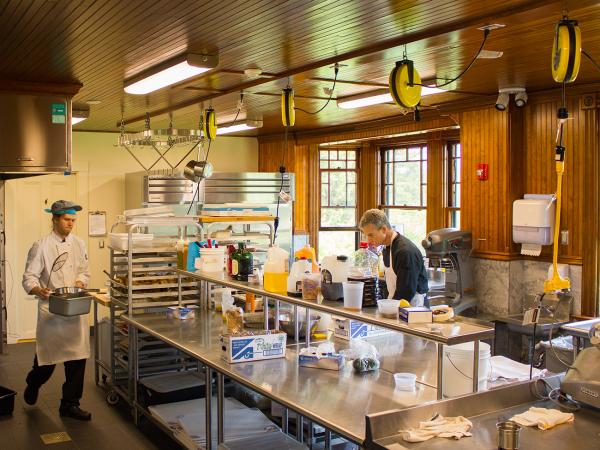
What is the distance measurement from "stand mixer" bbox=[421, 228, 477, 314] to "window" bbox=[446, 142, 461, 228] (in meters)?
1.49

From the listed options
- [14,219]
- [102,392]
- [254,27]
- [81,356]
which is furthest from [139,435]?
[14,219]

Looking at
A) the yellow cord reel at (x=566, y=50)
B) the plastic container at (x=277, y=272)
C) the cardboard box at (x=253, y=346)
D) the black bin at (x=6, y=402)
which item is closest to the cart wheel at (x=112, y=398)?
the black bin at (x=6, y=402)

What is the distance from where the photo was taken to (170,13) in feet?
12.5

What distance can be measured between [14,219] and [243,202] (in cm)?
297

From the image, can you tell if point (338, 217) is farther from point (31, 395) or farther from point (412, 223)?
point (31, 395)

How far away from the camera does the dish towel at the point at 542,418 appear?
2840 mm

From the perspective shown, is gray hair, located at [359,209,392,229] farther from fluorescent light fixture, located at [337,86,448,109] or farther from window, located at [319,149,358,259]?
window, located at [319,149,358,259]

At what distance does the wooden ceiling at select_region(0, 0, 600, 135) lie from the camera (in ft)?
12.2

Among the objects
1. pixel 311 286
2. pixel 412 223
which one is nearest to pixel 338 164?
pixel 412 223

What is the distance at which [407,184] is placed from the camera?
30.6 ft

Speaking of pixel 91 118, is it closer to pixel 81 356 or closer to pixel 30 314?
pixel 30 314

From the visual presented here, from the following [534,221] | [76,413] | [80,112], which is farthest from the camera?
[80,112]

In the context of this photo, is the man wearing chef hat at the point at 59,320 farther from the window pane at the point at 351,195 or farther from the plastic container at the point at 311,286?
the window pane at the point at 351,195

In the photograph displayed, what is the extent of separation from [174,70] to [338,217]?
551 centimetres
